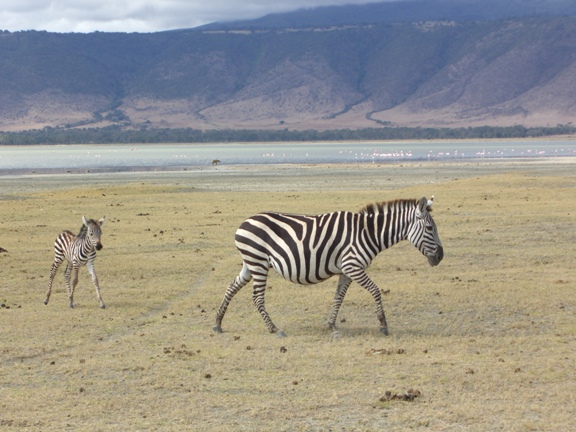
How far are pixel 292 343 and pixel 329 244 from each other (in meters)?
1.56

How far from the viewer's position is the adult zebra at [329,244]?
1300 cm

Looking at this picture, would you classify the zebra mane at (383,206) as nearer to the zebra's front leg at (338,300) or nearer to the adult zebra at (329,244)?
the adult zebra at (329,244)

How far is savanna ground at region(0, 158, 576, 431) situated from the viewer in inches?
369

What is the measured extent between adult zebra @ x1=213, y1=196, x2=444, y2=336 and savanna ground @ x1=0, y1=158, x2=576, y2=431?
0.71 meters

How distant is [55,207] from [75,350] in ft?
77.0

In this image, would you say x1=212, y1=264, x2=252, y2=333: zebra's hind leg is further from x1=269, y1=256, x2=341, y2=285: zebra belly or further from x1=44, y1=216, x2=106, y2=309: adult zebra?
x1=44, y1=216, x2=106, y2=309: adult zebra

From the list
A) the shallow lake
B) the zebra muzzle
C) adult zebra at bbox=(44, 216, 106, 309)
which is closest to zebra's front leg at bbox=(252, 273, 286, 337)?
the zebra muzzle

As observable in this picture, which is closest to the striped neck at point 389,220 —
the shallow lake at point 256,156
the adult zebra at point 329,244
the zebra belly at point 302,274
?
the adult zebra at point 329,244

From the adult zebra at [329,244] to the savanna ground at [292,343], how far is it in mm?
709

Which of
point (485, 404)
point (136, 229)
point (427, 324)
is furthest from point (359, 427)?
point (136, 229)

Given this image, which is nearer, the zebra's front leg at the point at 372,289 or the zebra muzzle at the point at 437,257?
the zebra's front leg at the point at 372,289

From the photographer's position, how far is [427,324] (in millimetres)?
13492

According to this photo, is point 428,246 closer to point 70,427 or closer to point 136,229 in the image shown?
point 70,427

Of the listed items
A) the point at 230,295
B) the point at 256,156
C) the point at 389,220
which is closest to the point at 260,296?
the point at 230,295
